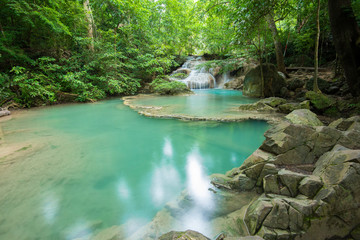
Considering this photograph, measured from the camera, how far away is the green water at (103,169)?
78.0 inches

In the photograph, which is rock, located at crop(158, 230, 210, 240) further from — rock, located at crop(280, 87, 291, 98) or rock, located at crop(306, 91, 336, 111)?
rock, located at crop(280, 87, 291, 98)

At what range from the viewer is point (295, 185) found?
181 centimetres

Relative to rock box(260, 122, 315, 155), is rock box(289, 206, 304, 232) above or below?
below

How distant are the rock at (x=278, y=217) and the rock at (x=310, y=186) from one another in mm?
315

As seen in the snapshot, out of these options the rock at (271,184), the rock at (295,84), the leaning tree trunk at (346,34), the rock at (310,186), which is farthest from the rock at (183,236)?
the rock at (295,84)

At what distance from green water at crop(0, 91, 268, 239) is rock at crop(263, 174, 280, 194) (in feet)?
3.18

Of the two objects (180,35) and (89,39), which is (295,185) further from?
(180,35)

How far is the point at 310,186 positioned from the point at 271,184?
0.39m

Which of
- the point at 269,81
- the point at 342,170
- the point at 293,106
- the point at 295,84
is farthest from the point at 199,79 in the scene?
the point at 342,170

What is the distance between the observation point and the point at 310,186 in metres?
1.67

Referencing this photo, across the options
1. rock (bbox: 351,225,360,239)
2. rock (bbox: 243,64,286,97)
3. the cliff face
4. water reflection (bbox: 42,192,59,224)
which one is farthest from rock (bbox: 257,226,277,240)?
rock (bbox: 243,64,286,97)

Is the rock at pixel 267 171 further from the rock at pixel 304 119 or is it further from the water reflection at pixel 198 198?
the rock at pixel 304 119

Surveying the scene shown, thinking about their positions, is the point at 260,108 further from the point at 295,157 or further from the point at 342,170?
the point at 342,170

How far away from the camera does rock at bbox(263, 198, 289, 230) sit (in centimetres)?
151
